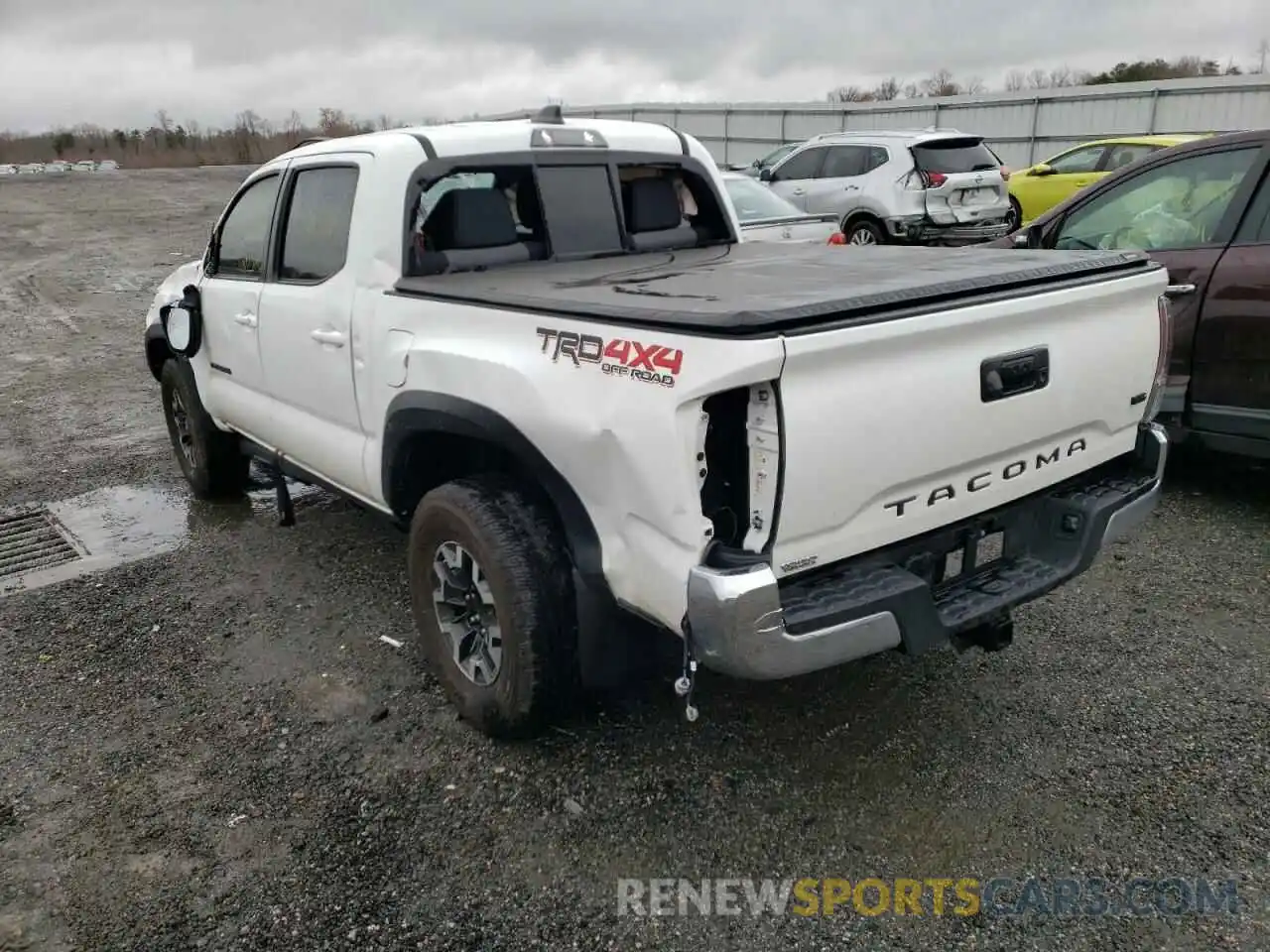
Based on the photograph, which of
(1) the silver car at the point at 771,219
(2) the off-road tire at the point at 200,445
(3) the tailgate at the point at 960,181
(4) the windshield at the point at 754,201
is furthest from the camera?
(3) the tailgate at the point at 960,181

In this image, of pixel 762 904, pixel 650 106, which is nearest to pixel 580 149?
pixel 762 904

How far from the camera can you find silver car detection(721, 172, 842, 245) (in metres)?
9.02

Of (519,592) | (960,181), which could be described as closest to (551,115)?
(519,592)

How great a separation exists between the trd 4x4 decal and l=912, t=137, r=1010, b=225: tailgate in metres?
11.1

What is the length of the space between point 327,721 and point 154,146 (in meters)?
52.9

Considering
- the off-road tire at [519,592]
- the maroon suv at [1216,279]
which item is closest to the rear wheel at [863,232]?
the maroon suv at [1216,279]

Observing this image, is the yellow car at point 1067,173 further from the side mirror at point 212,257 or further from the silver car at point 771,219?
the side mirror at point 212,257

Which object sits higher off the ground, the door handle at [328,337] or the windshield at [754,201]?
the windshield at [754,201]

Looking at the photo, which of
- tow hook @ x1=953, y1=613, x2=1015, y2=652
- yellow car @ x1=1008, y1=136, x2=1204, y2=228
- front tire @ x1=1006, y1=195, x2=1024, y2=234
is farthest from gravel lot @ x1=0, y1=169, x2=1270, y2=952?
yellow car @ x1=1008, y1=136, x2=1204, y2=228

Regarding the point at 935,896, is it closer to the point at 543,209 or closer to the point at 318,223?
the point at 543,209

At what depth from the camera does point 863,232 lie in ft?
43.4

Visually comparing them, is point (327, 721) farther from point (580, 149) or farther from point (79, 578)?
point (580, 149)

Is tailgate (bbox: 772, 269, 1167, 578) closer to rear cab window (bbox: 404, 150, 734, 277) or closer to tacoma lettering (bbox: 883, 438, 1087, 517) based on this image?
tacoma lettering (bbox: 883, 438, 1087, 517)

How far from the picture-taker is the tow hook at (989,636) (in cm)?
300
